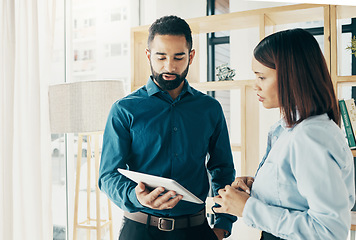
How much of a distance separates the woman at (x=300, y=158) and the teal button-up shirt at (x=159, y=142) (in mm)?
321

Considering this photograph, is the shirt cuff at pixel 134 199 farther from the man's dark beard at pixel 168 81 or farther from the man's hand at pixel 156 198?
the man's dark beard at pixel 168 81

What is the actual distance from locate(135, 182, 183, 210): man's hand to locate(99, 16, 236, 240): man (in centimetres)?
14

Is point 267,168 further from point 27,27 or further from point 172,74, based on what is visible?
point 27,27

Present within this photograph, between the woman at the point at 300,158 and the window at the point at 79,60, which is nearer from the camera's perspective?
the woman at the point at 300,158

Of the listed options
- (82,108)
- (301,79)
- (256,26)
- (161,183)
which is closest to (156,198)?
(161,183)

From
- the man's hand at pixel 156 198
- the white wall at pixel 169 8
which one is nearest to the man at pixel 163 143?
the man's hand at pixel 156 198

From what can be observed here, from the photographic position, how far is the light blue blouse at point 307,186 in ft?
2.97

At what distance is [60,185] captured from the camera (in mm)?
2764

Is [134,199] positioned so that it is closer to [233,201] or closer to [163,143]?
[163,143]

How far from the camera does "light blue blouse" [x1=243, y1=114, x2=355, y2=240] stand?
91 centimetres

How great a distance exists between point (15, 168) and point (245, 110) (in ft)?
4.89

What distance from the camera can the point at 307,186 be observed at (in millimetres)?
928

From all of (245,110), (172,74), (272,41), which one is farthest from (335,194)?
(245,110)

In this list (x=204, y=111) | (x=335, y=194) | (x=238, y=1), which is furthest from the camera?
(x=238, y=1)
